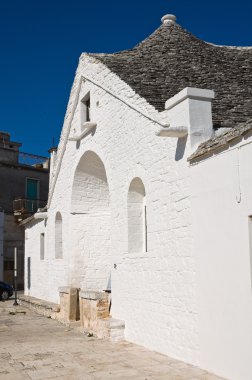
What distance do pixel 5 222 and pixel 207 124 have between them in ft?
72.5

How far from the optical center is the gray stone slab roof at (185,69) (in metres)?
7.82

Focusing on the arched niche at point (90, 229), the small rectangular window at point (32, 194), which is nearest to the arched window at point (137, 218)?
the arched niche at point (90, 229)

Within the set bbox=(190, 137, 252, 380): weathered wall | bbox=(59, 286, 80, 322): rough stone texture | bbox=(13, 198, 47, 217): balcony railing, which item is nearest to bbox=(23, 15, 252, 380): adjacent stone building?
bbox=(190, 137, 252, 380): weathered wall

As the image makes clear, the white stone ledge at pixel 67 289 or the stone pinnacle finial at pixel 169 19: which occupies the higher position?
the stone pinnacle finial at pixel 169 19

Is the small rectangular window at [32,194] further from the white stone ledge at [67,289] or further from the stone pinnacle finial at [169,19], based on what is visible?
the stone pinnacle finial at [169,19]

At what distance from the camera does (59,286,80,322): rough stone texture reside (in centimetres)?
1107

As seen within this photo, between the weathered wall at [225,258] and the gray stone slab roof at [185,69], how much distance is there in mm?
1489

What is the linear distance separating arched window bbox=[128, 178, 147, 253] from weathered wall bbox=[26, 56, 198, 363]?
0.12 meters

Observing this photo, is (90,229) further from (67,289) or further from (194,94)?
(194,94)

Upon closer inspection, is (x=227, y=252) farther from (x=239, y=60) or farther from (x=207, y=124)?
(x=239, y=60)

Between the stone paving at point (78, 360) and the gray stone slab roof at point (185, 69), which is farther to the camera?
the gray stone slab roof at point (185, 69)

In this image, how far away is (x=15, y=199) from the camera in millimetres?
27312

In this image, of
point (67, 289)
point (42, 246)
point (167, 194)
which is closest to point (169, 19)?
point (167, 194)

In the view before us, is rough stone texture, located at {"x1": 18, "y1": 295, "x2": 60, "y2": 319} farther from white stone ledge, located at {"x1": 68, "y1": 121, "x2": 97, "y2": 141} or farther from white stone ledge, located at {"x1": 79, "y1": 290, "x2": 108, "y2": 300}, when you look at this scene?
white stone ledge, located at {"x1": 68, "y1": 121, "x2": 97, "y2": 141}
